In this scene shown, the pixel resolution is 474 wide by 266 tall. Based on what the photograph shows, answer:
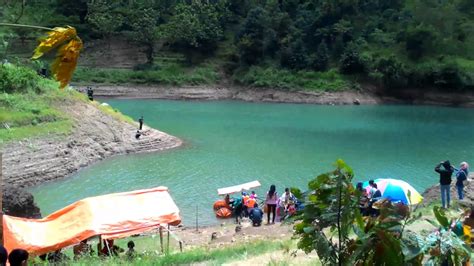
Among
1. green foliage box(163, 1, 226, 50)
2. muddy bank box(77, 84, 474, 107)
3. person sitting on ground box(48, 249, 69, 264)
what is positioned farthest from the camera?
green foliage box(163, 1, 226, 50)

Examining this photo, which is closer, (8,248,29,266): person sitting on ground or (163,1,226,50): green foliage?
(8,248,29,266): person sitting on ground

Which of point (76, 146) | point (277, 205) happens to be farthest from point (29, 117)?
point (277, 205)

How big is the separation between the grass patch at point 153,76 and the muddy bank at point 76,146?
94.1 feet

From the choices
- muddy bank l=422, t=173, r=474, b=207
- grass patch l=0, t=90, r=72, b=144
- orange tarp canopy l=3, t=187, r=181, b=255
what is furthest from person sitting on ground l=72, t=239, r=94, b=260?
grass patch l=0, t=90, r=72, b=144

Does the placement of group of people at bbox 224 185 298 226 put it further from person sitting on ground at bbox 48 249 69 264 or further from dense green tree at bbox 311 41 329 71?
dense green tree at bbox 311 41 329 71

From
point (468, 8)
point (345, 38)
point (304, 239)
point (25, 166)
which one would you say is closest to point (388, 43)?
point (345, 38)

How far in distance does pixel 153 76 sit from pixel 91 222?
53.3m

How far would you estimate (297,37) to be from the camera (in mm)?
69812

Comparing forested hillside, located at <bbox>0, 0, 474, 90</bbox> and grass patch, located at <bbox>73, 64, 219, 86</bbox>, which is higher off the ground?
forested hillside, located at <bbox>0, 0, 474, 90</bbox>

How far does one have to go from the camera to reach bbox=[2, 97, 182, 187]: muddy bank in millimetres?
25250

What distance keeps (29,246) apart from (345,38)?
61.0m

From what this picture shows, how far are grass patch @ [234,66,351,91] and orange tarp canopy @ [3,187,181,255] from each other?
50.7m

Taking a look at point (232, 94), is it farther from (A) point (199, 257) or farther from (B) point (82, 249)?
(A) point (199, 257)

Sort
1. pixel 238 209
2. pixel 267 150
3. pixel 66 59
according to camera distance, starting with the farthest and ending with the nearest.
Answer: pixel 267 150, pixel 238 209, pixel 66 59
